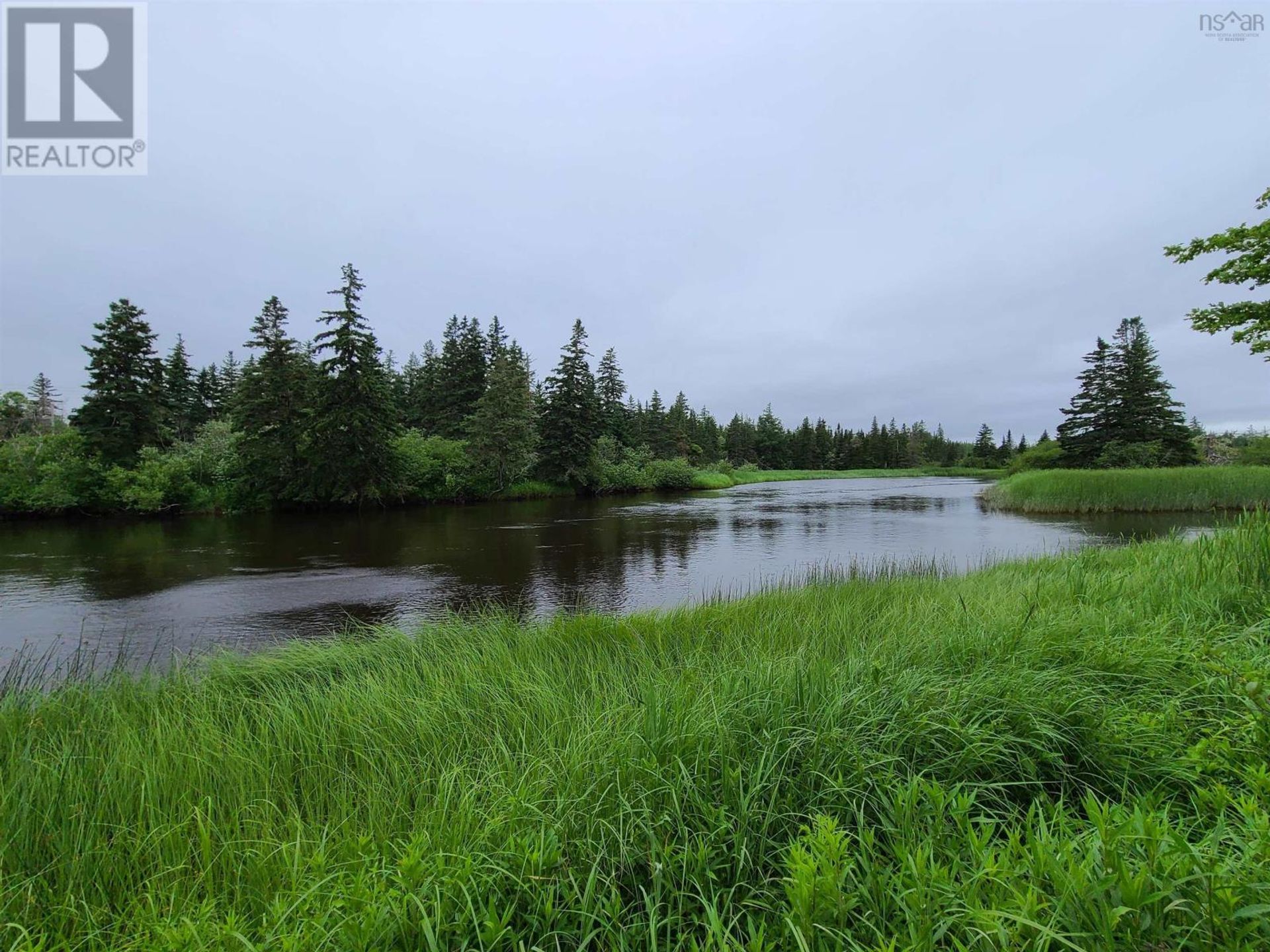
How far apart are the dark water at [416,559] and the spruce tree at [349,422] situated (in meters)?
1.99

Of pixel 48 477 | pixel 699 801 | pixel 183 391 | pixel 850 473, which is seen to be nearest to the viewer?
pixel 699 801

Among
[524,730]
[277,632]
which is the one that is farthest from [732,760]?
[277,632]

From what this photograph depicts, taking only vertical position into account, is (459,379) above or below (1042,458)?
above

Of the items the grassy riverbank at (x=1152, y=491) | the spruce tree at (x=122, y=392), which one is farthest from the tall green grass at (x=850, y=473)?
the spruce tree at (x=122, y=392)

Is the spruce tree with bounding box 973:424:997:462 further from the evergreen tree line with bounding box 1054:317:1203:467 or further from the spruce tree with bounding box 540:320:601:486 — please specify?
the spruce tree with bounding box 540:320:601:486

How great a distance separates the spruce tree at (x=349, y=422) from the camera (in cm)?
2675

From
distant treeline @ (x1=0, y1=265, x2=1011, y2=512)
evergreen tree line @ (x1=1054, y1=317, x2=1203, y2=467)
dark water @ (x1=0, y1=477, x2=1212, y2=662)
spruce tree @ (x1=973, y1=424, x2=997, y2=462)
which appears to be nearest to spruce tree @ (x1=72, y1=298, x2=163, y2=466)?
distant treeline @ (x1=0, y1=265, x2=1011, y2=512)

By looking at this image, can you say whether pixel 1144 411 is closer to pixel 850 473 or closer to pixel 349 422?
pixel 850 473

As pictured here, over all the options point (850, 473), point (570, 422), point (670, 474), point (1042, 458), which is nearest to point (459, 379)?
point (570, 422)

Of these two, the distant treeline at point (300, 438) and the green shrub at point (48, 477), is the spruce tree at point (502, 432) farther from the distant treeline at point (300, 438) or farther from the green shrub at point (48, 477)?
Result: the green shrub at point (48, 477)

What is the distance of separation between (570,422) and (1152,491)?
3077cm

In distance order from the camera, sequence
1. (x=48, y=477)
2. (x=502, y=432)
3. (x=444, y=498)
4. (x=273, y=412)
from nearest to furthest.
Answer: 1. (x=48, y=477)
2. (x=273, y=412)
3. (x=444, y=498)
4. (x=502, y=432)

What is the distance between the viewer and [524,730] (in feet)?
9.74

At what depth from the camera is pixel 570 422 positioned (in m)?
36.2
